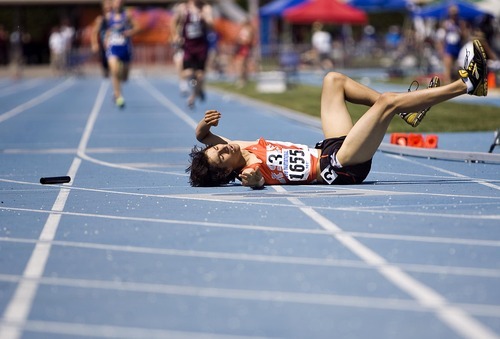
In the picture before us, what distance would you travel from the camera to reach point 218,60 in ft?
151

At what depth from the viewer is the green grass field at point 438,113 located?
16.6m

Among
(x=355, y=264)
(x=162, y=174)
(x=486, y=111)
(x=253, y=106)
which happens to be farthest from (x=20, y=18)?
(x=355, y=264)

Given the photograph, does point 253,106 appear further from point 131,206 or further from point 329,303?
Answer: point 329,303

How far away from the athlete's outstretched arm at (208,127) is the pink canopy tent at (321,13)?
105 ft

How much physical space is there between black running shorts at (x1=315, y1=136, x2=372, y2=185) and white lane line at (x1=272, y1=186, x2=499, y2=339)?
5.72ft

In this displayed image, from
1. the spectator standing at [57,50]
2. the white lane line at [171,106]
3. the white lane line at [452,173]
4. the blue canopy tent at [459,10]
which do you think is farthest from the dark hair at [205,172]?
the spectator standing at [57,50]

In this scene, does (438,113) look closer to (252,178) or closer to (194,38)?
(194,38)

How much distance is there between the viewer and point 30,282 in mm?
5891

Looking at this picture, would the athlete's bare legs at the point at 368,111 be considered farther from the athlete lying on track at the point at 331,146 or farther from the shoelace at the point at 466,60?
the shoelace at the point at 466,60

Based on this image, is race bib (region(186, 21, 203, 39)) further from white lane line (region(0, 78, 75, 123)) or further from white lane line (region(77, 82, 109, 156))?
white lane line (region(0, 78, 75, 123))

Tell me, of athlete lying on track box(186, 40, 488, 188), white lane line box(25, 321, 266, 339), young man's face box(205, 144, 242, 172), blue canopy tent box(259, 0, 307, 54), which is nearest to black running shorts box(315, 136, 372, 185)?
athlete lying on track box(186, 40, 488, 188)

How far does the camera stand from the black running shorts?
922cm

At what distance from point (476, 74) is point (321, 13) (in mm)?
32934

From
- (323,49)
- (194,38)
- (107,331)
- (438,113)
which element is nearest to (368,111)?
(107,331)
